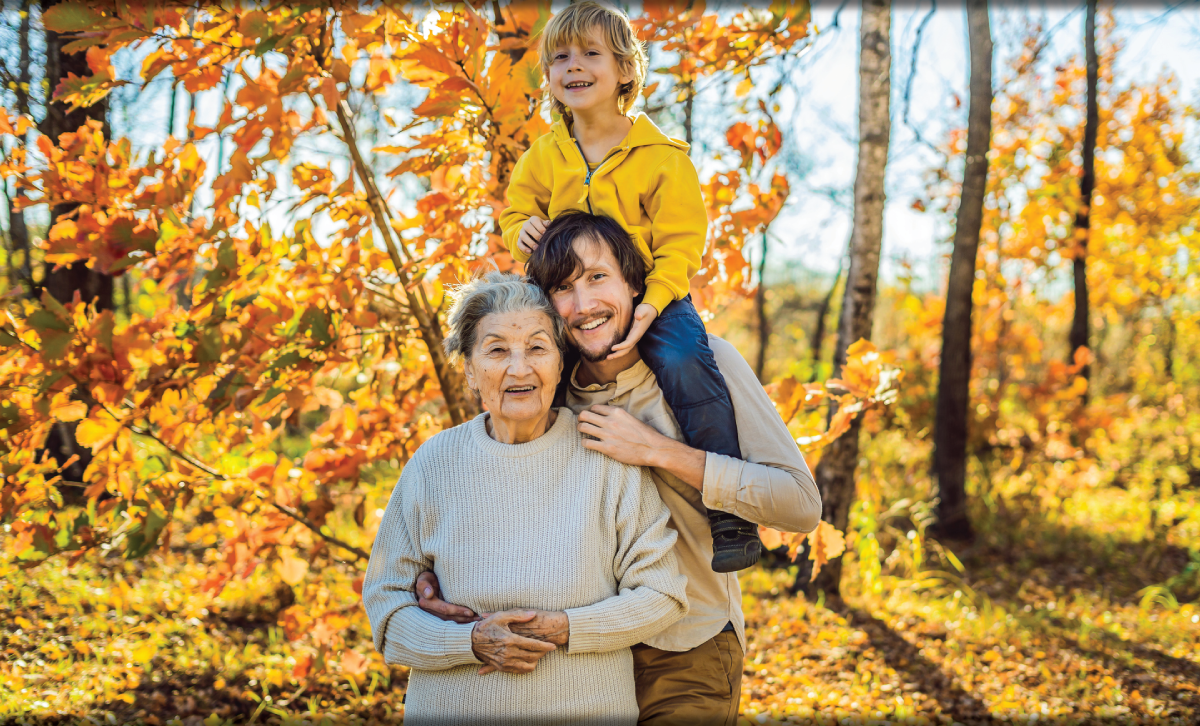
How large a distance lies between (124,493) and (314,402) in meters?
0.64

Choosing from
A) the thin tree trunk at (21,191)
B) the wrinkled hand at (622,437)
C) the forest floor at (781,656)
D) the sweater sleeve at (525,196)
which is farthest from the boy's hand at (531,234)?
the thin tree trunk at (21,191)

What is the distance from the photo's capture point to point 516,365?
1808mm

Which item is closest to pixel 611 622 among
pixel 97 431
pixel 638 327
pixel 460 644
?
pixel 460 644

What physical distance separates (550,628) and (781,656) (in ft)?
9.34

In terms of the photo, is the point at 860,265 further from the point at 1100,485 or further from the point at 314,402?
the point at 1100,485

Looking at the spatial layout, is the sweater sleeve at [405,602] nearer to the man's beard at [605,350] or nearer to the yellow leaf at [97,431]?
the man's beard at [605,350]

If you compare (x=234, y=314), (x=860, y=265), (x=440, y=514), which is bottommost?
(x=440, y=514)

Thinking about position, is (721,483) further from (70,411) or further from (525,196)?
(70,411)

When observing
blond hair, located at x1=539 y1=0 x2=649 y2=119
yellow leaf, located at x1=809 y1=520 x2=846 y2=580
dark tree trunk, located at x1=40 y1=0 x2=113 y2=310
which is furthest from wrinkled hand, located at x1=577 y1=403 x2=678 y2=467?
dark tree trunk, located at x1=40 y1=0 x2=113 y2=310

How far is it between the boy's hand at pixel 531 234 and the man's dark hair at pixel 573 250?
0.03 m

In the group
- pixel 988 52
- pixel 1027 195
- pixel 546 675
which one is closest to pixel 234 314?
pixel 546 675

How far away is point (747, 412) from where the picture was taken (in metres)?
1.92

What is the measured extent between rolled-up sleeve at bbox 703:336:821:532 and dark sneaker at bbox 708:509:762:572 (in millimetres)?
46

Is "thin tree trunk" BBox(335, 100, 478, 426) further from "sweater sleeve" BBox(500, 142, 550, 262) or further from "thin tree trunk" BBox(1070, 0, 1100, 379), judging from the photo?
"thin tree trunk" BBox(1070, 0, 1100, 379)
